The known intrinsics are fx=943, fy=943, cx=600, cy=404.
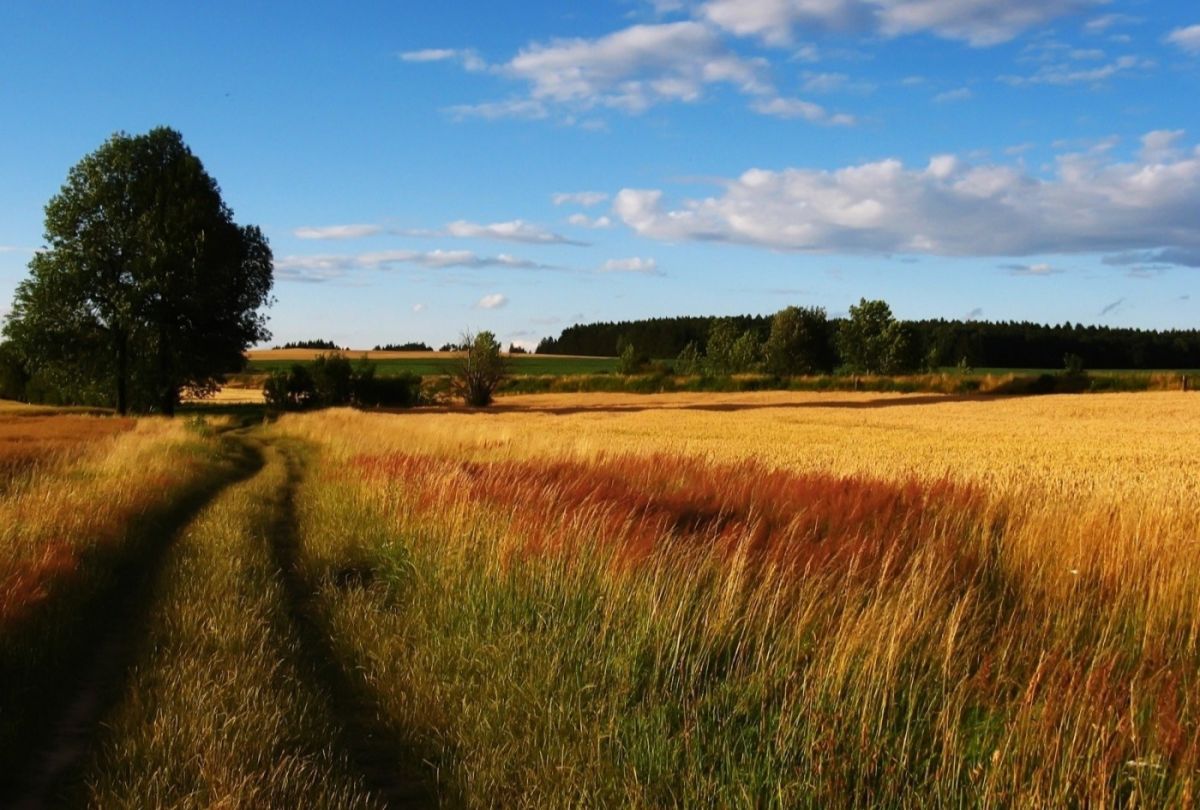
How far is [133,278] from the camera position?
4509 centimetres

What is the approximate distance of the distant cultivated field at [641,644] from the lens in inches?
176

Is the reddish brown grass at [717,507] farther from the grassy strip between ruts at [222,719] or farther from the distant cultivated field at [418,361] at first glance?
the distant cultivated field at [418,361]

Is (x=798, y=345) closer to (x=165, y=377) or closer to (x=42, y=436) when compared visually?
(x=165, y=377)

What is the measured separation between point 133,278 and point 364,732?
45.4 metres

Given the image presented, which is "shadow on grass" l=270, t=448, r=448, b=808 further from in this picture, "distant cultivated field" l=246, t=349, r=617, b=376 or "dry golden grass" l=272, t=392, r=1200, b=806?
"distant cultivated field" l=246, t=349, r=617, b=376

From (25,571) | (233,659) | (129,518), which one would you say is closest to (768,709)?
(233,659)

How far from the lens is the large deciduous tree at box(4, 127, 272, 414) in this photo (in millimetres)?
44031

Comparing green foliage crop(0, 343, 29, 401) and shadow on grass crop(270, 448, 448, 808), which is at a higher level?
green foliage crop(0, 343, 29, 401)

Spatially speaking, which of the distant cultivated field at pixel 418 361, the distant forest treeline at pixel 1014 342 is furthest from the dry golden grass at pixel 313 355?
the distant forest treeline at pixel 1014 342

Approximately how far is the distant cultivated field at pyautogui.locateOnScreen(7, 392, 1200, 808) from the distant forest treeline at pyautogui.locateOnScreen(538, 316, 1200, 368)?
110719 mm

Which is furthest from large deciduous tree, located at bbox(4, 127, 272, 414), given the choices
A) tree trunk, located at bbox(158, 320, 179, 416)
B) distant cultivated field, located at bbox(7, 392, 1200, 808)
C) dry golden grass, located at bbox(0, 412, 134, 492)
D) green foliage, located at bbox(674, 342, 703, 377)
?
green foliage, located at bbox(674, 342, 703, 377)

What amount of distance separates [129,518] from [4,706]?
714 cm

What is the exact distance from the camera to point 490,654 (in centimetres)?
644

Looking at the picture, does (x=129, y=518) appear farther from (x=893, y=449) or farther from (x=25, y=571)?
(x=893, y=449)
